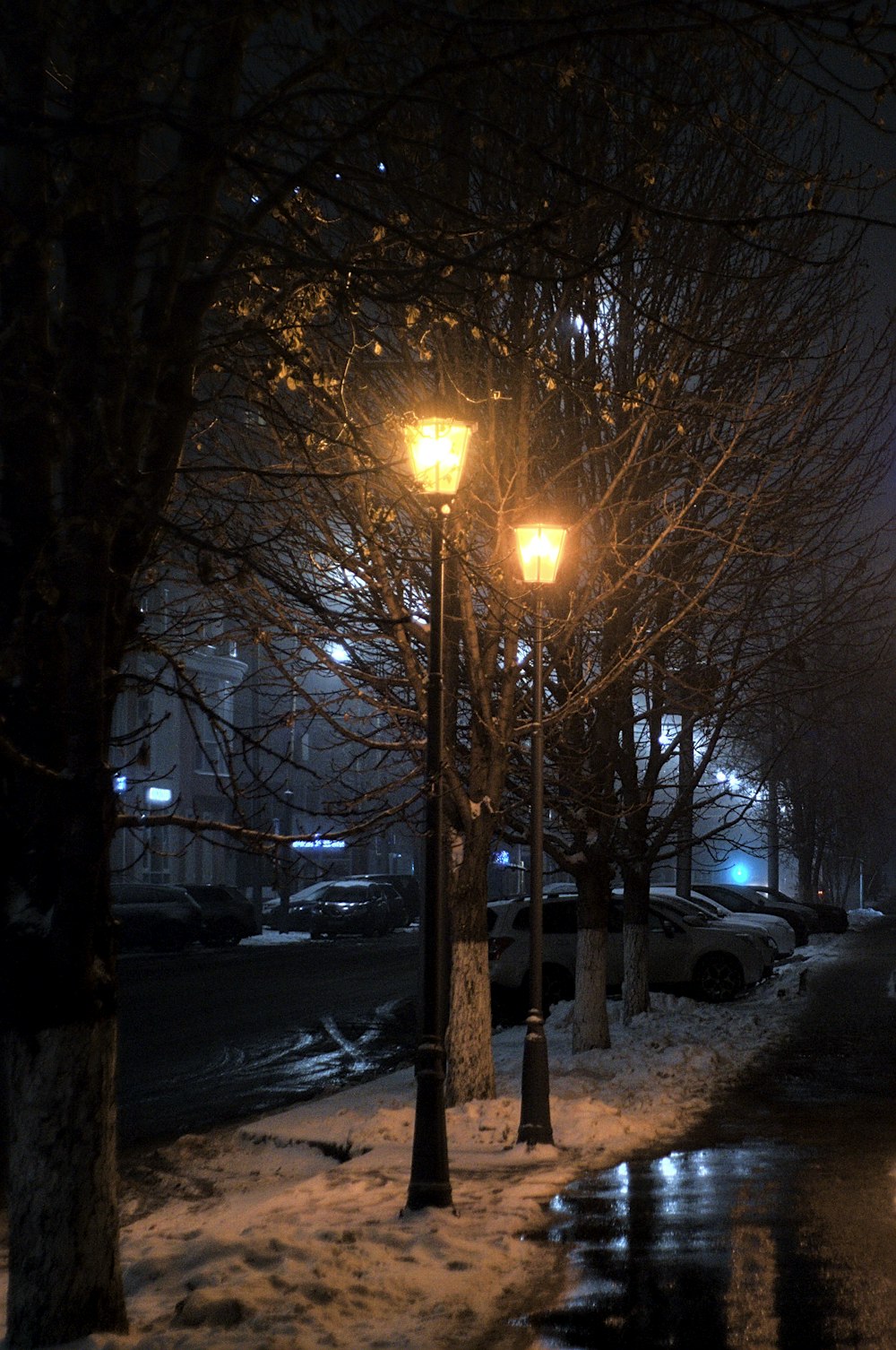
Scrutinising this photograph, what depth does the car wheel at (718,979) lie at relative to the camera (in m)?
23.7

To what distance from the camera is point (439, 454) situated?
958 cm

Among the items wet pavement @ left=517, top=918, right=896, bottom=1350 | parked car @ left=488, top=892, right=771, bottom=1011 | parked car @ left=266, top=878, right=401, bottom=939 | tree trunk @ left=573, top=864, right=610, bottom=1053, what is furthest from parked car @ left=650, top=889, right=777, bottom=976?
parked car @ left=266, top=878, right=401, bottom=939

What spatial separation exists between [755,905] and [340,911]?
42.4 feet

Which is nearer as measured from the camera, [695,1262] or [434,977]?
[695,1262]

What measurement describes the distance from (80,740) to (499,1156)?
604 centimetres

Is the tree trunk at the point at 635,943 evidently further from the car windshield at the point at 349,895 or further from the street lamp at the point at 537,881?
Result: the car windshield at the point at 349,895

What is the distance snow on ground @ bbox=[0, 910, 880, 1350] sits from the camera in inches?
254

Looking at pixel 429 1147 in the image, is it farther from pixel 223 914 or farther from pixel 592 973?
pixel 223 914

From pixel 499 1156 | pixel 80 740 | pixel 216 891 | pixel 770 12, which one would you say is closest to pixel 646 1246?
pixel 499 1156

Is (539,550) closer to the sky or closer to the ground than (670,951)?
closer to the sky

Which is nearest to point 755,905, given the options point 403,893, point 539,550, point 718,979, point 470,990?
point 718,979

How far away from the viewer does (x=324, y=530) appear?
1248cm

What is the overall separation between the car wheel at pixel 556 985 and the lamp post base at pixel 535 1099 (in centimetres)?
1163

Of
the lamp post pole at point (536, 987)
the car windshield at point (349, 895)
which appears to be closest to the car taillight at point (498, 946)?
the lamp post pole at point (536, 987)
